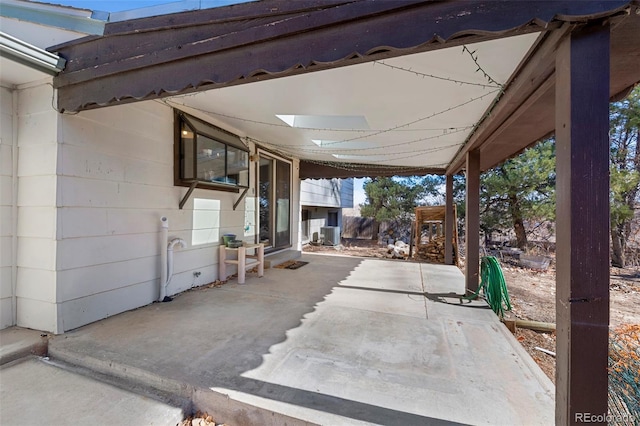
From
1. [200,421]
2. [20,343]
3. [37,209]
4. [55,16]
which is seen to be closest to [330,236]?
[37,209]

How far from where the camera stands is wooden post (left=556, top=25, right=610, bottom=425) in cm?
124

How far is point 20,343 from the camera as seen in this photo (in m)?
2.27

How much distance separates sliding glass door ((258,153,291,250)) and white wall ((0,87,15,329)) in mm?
3601

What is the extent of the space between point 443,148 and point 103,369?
491 cm

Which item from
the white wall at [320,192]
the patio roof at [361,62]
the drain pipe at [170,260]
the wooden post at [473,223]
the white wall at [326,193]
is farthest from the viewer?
the white wall at [326,193]

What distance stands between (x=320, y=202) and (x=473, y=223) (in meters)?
7.52

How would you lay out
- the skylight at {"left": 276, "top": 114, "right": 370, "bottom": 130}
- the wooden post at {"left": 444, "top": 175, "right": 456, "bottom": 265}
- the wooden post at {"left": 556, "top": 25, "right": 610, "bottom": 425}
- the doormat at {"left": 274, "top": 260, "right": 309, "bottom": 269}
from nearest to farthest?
1. the wooden post at {"left": 556, "top": 25, "right": 610, "bottom": 425}
2. the skylight at {"left": 276, "top": 114, "right": 370, "bottom": 130}
3. the doormat at {"left": 274, "top": 260, "right": 309, "bottom": 269}
4. the wooden post at {"left": 444, "top": 175, "right": 456, "bottom": 265}

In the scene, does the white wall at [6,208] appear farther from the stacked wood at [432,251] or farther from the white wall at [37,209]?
the stacked wood at [432,251]

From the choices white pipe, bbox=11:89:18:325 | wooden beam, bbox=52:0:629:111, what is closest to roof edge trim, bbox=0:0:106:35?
wooden beam, bbox=52:0:629:111

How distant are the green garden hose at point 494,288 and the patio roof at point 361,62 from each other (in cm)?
170

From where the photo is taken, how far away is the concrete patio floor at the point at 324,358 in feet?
5.39

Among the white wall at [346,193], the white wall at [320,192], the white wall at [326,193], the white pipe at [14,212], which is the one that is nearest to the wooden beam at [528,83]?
the white pipe at [14,212]

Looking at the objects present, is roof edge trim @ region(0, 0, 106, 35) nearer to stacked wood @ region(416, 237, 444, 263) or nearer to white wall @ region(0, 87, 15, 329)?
white wall @ region(0, 87, 15, 329)

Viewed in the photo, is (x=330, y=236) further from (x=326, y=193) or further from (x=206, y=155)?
(x=206, y=155)
